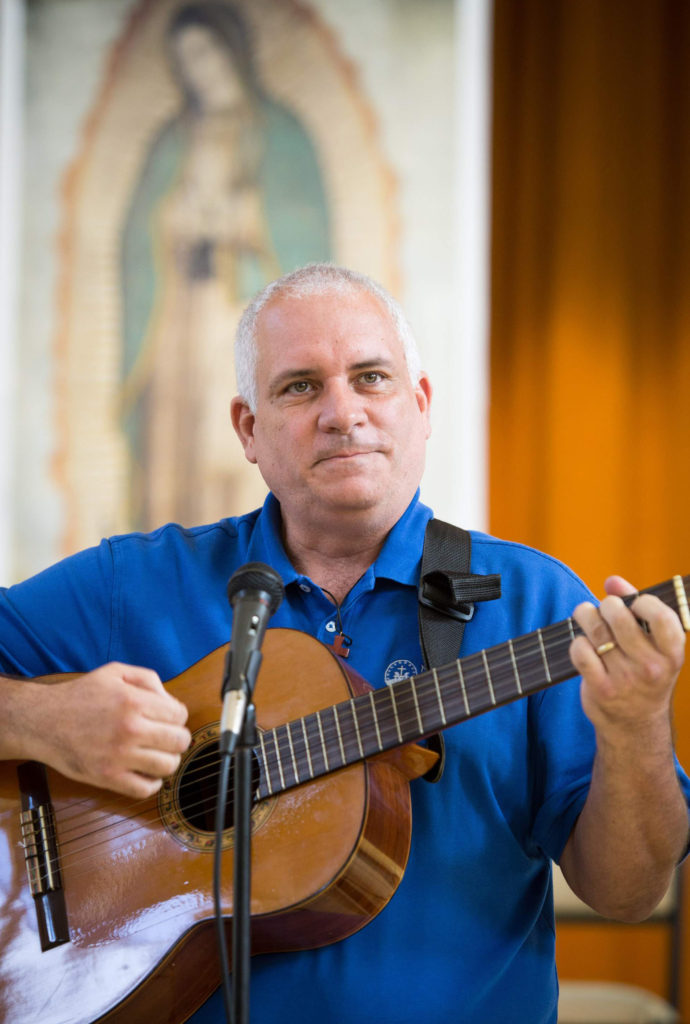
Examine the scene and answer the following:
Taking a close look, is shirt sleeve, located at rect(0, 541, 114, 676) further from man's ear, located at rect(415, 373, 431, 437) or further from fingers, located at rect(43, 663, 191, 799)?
man's ear, located at rect(415, 373, 431, 437)

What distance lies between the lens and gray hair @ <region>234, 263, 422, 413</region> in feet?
6.97

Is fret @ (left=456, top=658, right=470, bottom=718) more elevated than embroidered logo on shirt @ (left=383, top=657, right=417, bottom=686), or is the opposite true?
fret @ (left=456, top=658, right=470, bottom=718)

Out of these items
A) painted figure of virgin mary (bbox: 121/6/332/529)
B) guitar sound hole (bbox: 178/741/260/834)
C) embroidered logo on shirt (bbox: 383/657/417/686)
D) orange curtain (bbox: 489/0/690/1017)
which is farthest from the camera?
painted figure of virgin mary (bbox: 121/6/332/529)

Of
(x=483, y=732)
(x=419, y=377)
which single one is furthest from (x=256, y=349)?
(x=483, y=732)

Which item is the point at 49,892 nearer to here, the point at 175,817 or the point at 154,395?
the point at 175,817

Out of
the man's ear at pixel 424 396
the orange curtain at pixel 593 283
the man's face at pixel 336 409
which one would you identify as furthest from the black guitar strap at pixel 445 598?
the orange curtain at pixel 593 283

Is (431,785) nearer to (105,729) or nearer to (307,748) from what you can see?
(307,748)

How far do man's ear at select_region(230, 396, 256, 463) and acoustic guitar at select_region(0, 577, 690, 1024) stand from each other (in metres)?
0.63

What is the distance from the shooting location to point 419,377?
86.7 inches

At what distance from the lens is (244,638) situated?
1335mm

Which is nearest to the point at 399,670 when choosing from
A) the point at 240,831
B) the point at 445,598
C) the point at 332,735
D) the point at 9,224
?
the point at 445,598

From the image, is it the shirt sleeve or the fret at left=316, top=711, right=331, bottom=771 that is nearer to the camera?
the fret at left=316, top=711, right=331, bottom=771

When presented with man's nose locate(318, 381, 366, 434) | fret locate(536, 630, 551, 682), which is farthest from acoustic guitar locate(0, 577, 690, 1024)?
man's nose locate(318, 381, 366, 434)

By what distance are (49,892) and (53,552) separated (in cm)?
238
